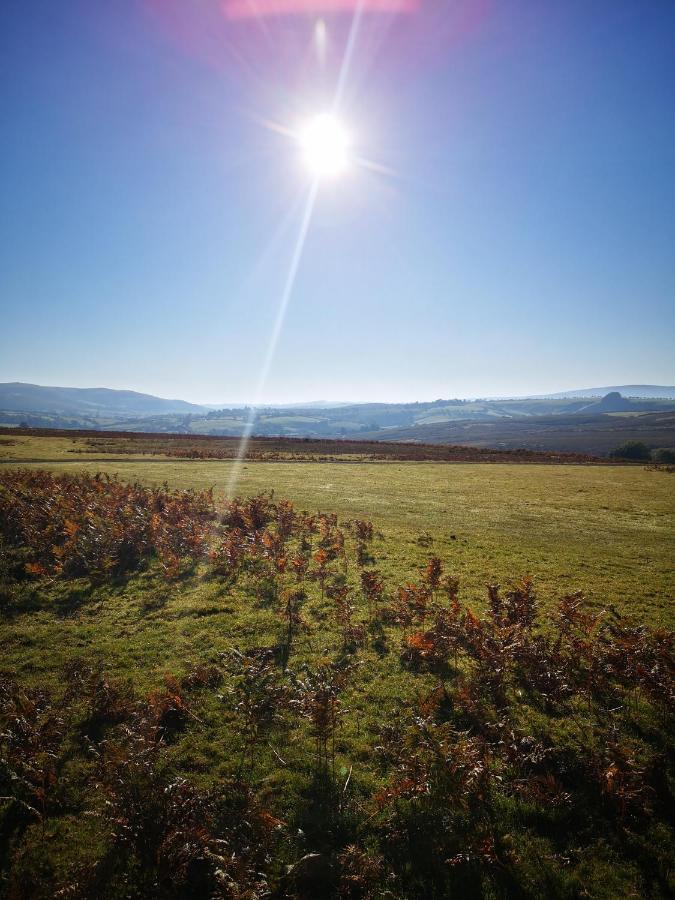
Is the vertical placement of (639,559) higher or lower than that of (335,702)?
lower

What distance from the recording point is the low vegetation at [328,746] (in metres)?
5.68

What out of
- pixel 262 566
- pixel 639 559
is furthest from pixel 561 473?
pixel 262 566

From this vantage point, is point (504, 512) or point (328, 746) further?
point (504, 512)

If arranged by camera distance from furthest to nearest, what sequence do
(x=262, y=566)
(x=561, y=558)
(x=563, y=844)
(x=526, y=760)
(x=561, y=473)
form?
1. (x=561, y=473)
2. (x=561, y=558)
3. (x=262, y=566)
4. (x=526, y=760)
5. (x=563, y=844)

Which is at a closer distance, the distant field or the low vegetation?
the low vegetation

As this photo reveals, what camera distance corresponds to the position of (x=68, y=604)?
1326 cm

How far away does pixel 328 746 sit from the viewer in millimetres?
7848

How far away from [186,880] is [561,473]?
54.5 m

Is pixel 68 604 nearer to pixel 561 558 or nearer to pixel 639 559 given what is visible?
pixel 561 558

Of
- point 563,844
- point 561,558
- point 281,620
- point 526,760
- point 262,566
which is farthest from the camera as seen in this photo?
point 561,558

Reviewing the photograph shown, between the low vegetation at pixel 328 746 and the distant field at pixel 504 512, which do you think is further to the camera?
the distant field at pixel 504 512

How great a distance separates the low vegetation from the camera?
5684 millimetres

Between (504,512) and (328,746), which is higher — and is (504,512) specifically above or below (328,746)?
below

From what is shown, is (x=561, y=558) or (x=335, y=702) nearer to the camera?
(x=335, y=702)
